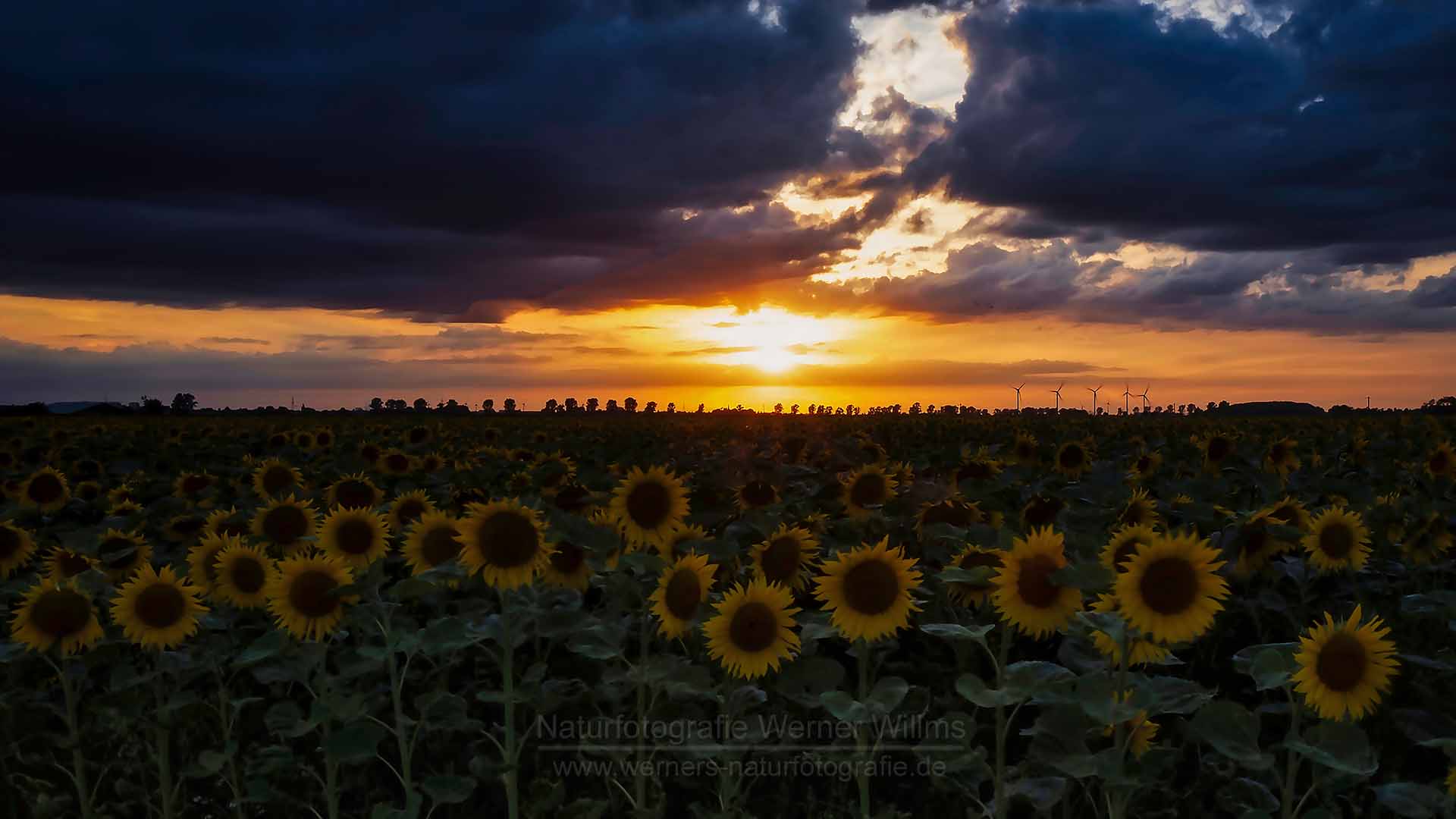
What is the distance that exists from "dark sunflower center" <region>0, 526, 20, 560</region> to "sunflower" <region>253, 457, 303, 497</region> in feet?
9.10

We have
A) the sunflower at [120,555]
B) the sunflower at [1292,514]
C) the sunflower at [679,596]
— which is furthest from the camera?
the sunflower at [1292,514]

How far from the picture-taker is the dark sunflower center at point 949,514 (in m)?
7.80

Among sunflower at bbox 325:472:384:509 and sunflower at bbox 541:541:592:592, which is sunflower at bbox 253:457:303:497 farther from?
sunflower at bbox 541:541:592:592

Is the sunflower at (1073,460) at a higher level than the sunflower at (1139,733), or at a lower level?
higher

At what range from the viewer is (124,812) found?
662 centimetres

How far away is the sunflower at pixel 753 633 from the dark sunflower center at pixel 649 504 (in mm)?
1437

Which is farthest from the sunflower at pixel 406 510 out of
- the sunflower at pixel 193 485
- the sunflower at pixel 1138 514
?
the sunflower at pixel 1138 514

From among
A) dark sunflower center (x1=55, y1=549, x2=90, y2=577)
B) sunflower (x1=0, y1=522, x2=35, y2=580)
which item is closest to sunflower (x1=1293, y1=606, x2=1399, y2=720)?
dark sunflower center (x1=55, y1=549, x2=90, y2=577)

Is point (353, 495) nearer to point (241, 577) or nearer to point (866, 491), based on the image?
point (241, 577)

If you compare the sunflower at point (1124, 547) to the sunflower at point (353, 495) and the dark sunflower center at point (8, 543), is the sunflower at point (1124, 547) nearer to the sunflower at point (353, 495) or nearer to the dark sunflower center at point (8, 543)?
the sunflower at point (353, 495)

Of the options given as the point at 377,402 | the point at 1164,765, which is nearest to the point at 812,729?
the point at 1164,765

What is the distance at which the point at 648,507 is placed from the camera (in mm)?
6711

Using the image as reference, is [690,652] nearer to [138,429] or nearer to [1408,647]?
[1408,647]

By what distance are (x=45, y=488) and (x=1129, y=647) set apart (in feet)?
40.7
